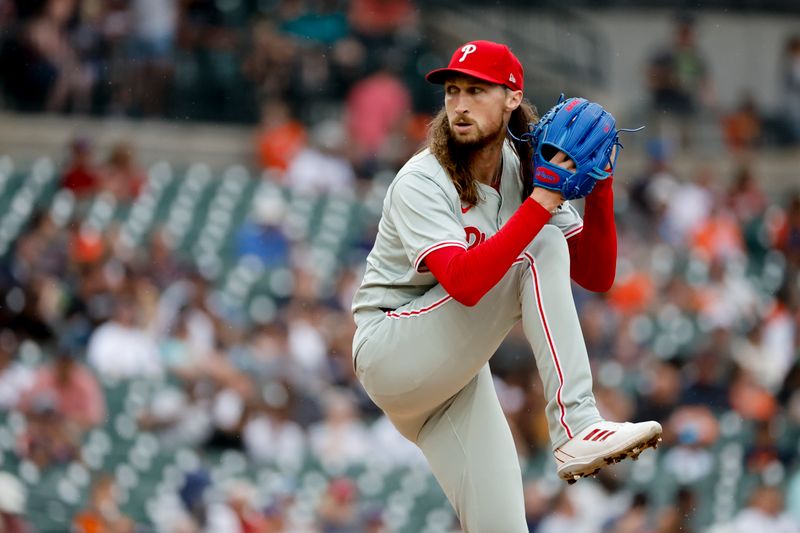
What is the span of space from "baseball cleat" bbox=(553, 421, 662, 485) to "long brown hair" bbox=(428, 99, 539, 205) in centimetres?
87

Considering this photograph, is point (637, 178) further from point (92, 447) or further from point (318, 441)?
point (92, 447)

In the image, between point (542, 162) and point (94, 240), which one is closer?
point (542, 162)

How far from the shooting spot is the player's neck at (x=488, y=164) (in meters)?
5.21

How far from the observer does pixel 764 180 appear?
16312 millimetres

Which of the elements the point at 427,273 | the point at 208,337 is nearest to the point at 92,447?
the point at 208,337

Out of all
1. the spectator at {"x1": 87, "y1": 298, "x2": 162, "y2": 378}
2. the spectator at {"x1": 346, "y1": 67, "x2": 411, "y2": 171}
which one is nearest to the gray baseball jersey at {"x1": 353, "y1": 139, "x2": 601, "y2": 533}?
the spectator at {"x1": 87, "y1": 298, "x2": 162, "y2": 378}

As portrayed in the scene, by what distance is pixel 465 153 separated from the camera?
5188 mm

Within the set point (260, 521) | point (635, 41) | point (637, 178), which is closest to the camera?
point (260, 521)

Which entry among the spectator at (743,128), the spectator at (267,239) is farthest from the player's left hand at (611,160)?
the spectator at (743,128)

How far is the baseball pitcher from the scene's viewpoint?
486 cm

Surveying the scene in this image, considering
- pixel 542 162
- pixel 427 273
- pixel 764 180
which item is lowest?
pixel 764 180

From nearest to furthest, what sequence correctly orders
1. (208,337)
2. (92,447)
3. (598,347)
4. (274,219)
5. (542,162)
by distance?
(542,162), (92,447), (208,337), (598,347), (274,219)

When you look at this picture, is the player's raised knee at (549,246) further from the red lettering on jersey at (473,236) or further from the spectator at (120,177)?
the spectator at (120,177)

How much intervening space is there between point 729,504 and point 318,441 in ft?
9.20
